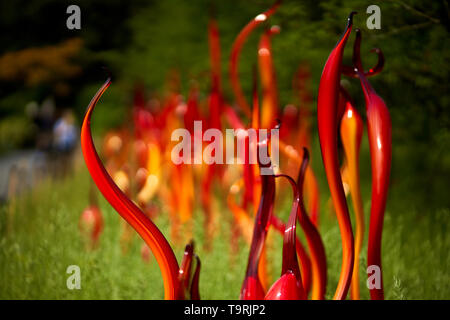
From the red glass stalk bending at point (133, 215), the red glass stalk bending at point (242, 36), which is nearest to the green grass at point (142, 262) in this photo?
the red glass stalk bending at point (133, 215)

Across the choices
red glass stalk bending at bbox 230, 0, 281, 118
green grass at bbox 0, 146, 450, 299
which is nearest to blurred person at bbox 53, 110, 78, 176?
green grass at bbox 0, 146, 450, 299

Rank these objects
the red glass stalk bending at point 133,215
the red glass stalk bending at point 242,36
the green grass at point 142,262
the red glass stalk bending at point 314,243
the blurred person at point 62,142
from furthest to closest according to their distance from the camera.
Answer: the blurred person at point 62,142 < the green grass at point 142,262 < the red glass stalk bending at point 242,36 < the red glass stalk bending at point 314,243 < the red glass stalk bending at point 133,215

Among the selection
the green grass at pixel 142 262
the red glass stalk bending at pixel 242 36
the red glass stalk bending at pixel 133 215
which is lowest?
the green grass at pixel 142 262

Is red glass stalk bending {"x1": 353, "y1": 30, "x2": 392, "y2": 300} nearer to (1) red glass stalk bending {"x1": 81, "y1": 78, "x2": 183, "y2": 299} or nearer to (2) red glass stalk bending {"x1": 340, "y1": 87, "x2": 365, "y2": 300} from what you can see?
(2) red glass stalk bending {"x1": 340, "y1": 87, "x2": 365, "y2": 300}

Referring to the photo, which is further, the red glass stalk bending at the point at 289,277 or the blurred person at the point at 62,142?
the blurred person at the point at 62,142

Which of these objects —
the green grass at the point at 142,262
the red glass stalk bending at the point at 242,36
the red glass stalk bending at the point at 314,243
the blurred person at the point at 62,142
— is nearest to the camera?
the red glass stalk bending at the point at 314,243

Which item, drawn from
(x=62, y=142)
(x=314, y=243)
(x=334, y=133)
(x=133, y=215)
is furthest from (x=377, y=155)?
(x=62, y=142)

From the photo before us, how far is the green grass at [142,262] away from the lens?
41.2 inches

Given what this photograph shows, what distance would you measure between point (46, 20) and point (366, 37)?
271 cm

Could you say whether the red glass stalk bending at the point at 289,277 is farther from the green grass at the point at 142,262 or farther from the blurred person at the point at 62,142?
the blurred person at the point at 62,142

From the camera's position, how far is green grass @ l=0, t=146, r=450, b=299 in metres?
1.05

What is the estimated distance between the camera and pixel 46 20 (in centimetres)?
323

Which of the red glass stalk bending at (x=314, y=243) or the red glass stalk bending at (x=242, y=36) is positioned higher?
the red glass stalk bending at (x=242, y=36)

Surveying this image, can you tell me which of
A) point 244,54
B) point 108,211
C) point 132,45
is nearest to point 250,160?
point 108,211
